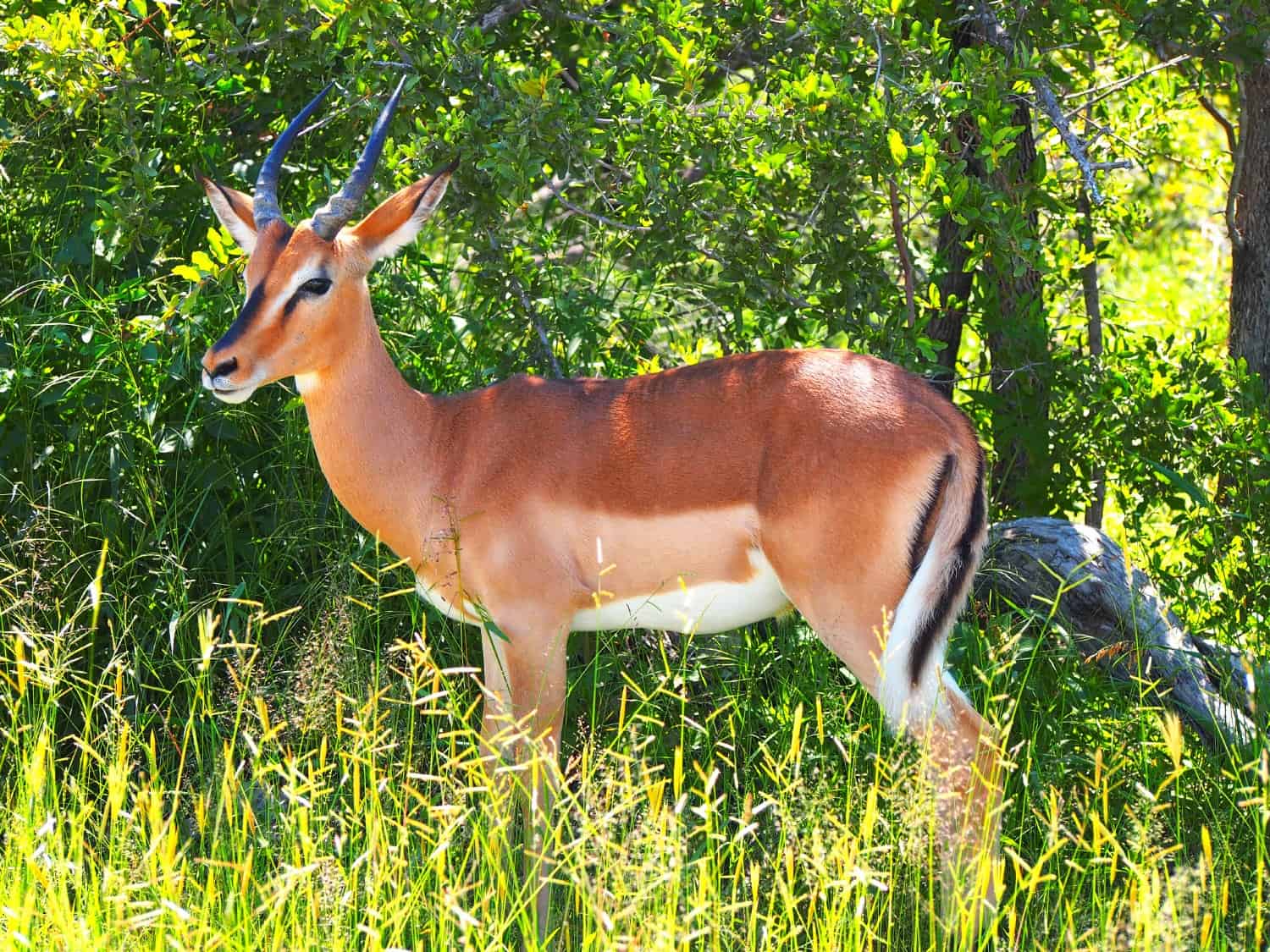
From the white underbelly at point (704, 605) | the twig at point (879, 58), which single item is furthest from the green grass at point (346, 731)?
the twig at point (879, 58)

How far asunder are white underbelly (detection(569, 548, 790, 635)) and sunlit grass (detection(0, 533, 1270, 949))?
0.61 ft

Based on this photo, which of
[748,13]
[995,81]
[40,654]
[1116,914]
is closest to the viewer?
[40,654]

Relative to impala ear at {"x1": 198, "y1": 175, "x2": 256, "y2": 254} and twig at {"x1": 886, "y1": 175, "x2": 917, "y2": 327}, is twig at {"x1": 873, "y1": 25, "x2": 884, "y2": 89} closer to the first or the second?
twig at {"x1": 886, "y1": 175, "x2": 917, "y2": 327}

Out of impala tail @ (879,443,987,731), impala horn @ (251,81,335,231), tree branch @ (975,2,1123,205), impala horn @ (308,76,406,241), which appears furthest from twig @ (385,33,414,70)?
impala tail @ (879,443,987,731)

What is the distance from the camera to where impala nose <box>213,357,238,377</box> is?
3625mm

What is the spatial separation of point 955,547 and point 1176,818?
966 millimetres

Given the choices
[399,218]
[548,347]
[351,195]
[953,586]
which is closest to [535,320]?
[548,347]

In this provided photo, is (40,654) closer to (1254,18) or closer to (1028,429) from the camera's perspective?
(1028,429)

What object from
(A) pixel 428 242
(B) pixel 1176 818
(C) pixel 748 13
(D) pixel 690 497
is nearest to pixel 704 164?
(C) pixel 748 13

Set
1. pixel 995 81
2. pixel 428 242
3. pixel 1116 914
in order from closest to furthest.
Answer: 1. pixel 1116 914
2. pixel 995 81
3. pixel 428 242

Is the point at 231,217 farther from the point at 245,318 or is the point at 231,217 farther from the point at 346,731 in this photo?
the point at 346,731

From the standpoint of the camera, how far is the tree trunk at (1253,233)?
5.39 meters

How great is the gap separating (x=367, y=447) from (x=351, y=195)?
68 centimetres

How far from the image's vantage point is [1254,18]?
463 centimetres
